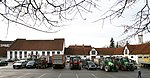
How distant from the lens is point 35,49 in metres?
104

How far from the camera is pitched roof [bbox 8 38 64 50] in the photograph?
104 metres

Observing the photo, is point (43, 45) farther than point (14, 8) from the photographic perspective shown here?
Yes

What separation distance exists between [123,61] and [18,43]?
66.5 metres

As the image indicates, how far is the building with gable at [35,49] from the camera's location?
10294 centimetres

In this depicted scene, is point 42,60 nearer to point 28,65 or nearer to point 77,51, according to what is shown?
point 28,65

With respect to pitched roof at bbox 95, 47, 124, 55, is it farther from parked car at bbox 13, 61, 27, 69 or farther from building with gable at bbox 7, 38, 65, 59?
parked car at bbox 13, 61, 27, 69

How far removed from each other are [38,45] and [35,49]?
97.9 inches

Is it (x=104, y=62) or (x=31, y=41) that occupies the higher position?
(x=31, y=41)

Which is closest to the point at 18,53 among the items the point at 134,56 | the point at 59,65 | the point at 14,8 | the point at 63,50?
the point at 63,50

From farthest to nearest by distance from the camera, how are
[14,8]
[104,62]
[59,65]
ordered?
[59,65] < [104,62] < [14,8]

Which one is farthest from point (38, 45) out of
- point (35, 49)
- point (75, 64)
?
point (75, 64)

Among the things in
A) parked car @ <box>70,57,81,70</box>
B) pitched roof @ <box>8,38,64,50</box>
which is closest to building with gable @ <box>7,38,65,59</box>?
pitched roof @ <box>8,38,64,50</box>

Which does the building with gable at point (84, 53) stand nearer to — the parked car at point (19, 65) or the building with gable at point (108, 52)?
the building with gable at point (108, 52)

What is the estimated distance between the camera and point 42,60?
184 feet
